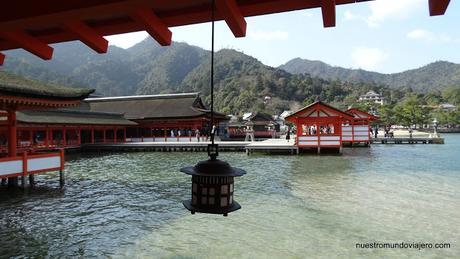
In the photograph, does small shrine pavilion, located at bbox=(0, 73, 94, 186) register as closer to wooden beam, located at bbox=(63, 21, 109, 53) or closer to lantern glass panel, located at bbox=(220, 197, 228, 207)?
wooden beam, located at bbox=(63, 21, 109, 53)

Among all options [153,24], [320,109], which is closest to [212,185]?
[153,24]

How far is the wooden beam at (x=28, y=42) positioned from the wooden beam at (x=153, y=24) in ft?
5.76

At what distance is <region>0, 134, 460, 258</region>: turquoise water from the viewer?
748 centimetres

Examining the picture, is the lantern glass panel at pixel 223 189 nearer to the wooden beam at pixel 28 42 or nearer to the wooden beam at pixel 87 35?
the wooden beam at pixel 87 35

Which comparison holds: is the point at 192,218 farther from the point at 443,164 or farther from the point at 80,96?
the point at 443,164

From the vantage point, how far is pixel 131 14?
3482 mm

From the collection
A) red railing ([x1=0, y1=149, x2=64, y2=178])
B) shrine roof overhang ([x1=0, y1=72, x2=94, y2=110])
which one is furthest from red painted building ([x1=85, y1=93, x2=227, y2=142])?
red railing ([x1=0, y1=149, x2=64, y2=178])

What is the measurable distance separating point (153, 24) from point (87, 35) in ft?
3.27

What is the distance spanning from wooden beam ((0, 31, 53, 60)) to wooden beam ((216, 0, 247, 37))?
2727 millimetres

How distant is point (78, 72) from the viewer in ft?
488

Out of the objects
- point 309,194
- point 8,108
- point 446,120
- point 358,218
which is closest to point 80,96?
point 8,108

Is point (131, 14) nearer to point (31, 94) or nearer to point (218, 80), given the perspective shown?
point (31, 94)

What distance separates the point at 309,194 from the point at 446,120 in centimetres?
8214

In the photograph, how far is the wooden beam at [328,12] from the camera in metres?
3.26
